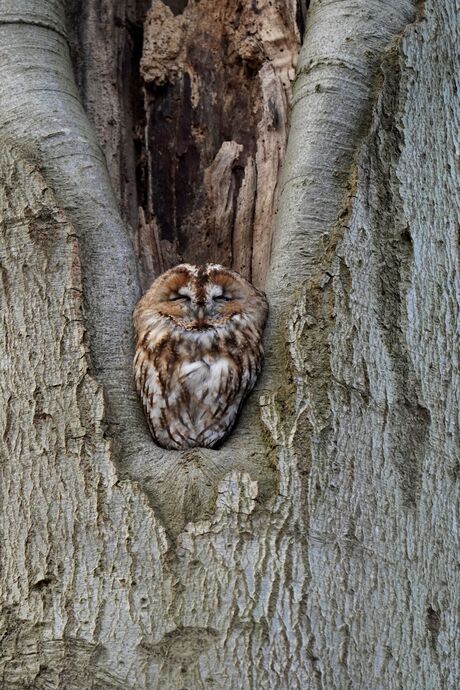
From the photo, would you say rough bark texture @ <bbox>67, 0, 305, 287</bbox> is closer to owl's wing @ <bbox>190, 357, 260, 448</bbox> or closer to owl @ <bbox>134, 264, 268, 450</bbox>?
owl @ <bbox>134, 264, 268, 450</bbox>

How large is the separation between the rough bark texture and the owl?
283 mm

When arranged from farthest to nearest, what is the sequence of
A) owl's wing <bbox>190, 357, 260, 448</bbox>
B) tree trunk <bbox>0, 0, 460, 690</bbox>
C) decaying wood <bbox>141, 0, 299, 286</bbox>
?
decaying wood <bbox>141, 0, 299, 286</bbox> → owl's wing <bbox>190, 357, 260, 448</bbox> → tree trunk <bbox>0, 0, 460, 690</bbox>

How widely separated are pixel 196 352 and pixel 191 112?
95 centimetres

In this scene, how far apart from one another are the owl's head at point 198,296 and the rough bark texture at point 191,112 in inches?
10.4

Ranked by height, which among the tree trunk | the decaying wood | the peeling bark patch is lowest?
the peeling bark patch

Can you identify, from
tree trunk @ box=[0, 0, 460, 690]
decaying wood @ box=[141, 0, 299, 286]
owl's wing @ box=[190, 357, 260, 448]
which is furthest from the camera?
decaying wood @ box=[141, 0, 299, 286]

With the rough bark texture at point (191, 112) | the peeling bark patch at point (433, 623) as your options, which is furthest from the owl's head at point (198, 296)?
the peeling bark patch at point (433, 623)

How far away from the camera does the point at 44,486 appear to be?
76.2 inches

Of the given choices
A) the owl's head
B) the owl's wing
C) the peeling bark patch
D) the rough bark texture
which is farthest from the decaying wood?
the peeling bark patch

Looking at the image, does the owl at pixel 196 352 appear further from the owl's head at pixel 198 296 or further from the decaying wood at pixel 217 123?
the decaying wood at pixel 217 123

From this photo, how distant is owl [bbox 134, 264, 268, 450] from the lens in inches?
96.0

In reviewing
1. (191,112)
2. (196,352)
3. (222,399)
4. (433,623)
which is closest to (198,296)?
(196,352)

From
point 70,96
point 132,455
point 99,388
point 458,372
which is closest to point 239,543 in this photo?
point 132,455

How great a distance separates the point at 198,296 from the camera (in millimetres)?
2523
